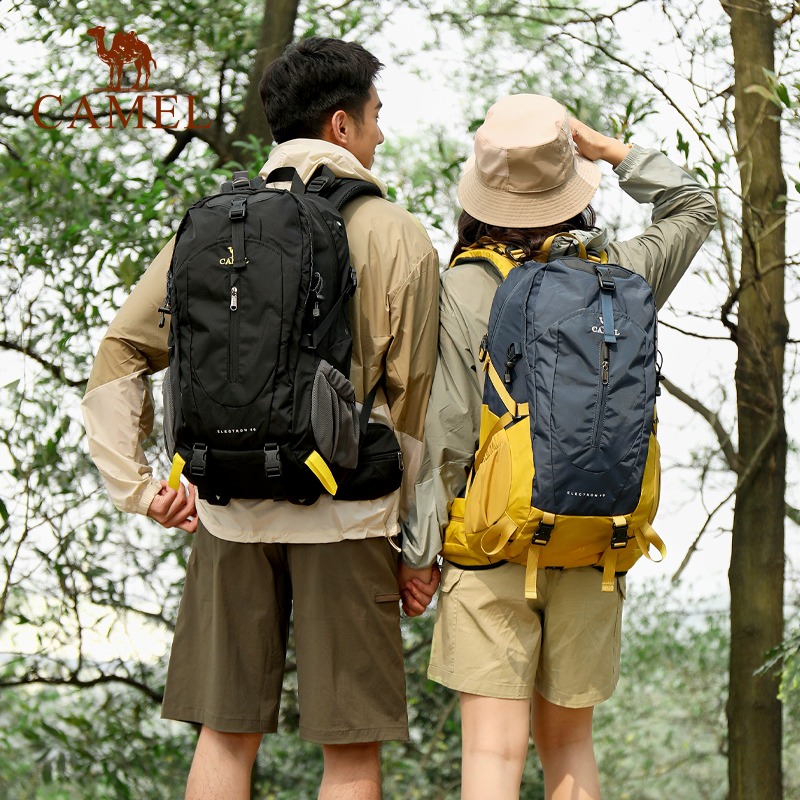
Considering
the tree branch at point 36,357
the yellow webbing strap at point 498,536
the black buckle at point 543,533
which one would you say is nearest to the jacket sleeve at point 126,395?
the yellow webbing strap at point 498,536

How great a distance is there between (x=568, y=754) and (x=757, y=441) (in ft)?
6.56

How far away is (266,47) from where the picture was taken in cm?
461

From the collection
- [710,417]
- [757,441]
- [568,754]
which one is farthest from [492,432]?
[710,417]

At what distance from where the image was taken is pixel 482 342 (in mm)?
2398

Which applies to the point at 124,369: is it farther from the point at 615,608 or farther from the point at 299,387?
the point at 615,608

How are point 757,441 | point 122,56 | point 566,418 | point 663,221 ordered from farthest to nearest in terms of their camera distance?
point 122,56, point 757,441, point 663,221, point 566,418

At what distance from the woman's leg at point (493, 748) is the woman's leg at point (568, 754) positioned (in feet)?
0.47

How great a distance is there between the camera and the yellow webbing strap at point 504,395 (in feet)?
7.36

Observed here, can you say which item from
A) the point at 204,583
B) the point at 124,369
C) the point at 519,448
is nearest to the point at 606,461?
the point at 519,448

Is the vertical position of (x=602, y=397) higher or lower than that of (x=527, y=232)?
lower

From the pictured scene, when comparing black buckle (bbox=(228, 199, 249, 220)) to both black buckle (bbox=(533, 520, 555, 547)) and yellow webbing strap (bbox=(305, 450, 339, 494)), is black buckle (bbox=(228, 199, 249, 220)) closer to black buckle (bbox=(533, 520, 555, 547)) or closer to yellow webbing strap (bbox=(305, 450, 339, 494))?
yellow webbing strap (bbox=(305, 450, 339, 494))

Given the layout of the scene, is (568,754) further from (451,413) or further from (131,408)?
(131,408)

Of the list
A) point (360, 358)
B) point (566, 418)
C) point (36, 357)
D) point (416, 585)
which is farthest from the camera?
point (36, 357)

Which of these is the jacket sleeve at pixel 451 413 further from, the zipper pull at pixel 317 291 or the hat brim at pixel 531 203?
the zipper pull at pixel 317 291
